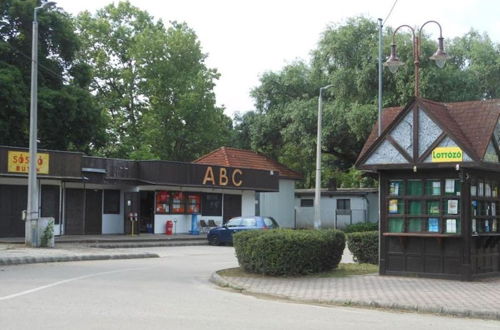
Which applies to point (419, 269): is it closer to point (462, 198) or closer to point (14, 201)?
point (462, 198)

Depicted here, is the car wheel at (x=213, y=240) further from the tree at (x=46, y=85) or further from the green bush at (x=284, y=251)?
the green bush at (x=284, y=251)

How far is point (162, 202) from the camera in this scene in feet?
117

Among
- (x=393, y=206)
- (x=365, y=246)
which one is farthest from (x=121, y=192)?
(x=393, y=206)

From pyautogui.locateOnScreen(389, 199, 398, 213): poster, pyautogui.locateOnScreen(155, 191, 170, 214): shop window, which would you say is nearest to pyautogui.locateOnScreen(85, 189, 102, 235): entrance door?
pyautogui.locateOnScreen(155, 191, 170, 214): shop window

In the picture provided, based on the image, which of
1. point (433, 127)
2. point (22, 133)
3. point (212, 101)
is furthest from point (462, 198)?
point (212, 101)

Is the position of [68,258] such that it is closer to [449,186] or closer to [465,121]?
[449,186]

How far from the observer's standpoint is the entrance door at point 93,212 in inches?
1310

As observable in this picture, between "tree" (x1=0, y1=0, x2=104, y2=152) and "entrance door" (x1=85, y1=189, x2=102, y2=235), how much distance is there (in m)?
5.54

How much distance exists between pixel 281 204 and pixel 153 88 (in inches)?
602

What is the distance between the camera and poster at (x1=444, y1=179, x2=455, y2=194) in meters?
15.0

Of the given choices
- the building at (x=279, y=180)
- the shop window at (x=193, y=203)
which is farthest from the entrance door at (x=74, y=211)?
the building at (x=279, y=180)

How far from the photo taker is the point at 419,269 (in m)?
15.5

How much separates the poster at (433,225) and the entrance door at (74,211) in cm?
2163

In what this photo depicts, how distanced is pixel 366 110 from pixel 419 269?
78.3ft
